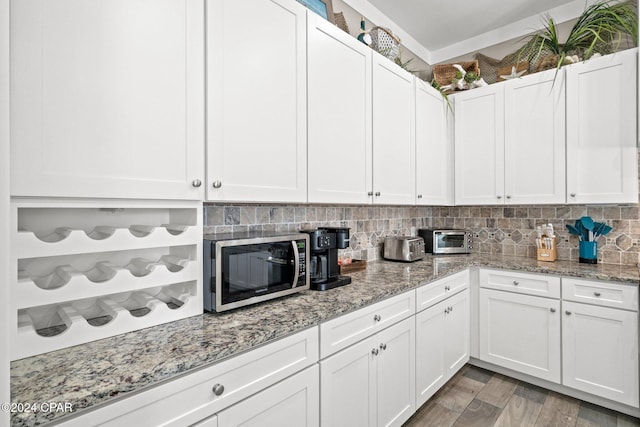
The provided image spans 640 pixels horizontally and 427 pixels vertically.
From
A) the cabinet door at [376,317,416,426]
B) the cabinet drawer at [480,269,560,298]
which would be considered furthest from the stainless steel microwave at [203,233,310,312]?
the cabinet drawer at [480,269,560,298]

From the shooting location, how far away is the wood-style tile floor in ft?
6.46

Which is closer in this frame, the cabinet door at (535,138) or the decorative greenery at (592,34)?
the decorative greenery at (592,34)

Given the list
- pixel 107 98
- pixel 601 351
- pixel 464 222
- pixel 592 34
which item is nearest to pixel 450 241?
pixel 464 222

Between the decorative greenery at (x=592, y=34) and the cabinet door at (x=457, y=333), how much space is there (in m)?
1.84

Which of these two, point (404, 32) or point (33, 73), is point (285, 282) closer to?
point (33, 73)

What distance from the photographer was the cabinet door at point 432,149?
8.32ft

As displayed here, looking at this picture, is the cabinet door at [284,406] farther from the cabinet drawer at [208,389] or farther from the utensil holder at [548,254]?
the utensil holder at [548,254]

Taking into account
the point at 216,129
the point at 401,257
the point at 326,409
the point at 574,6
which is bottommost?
the point at 326,409

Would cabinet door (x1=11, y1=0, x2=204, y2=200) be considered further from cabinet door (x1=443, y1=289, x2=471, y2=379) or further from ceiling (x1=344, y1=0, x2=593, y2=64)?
cabinet door (x1=443, y1=289, x2=471, y2=379)

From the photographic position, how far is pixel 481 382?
2.41 metres

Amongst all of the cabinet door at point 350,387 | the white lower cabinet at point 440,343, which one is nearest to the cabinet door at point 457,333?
the white lower cabinet at point 440,343

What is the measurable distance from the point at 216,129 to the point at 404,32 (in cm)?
250

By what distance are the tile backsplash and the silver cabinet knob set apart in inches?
30.8

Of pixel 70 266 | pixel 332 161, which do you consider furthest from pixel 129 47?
pixel 332 161
